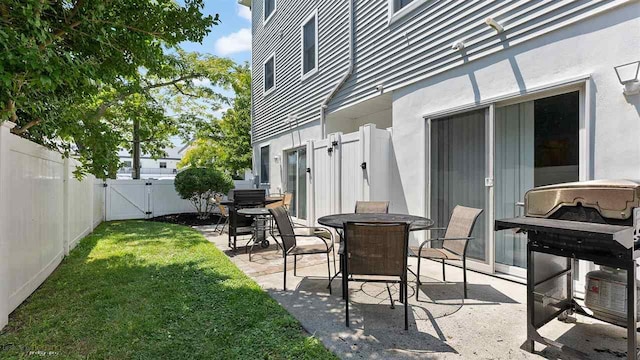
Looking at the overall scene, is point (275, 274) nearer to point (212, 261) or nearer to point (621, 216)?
point (212, 261)

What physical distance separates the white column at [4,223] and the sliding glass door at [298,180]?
19.1 feet

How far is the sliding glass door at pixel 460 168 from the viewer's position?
4.32m

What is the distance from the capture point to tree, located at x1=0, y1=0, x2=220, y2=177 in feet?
8.64

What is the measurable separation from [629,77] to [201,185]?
378 inches

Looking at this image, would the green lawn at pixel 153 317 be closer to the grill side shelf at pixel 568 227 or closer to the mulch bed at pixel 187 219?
the grill side shelf at pixel 568 227

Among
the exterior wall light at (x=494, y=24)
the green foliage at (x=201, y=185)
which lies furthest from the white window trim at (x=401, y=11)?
the green foliage at (x=201, y=185)

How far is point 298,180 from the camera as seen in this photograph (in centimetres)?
869

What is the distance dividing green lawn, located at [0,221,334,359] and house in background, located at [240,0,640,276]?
290 cm

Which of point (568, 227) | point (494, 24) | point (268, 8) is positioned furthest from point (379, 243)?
point (268, 8)

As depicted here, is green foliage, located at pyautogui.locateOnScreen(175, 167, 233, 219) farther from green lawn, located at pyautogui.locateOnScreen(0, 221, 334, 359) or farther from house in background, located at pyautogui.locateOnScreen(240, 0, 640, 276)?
green lawn, located at pyautogui.locateOnScreen(0, 221, 334, 359)

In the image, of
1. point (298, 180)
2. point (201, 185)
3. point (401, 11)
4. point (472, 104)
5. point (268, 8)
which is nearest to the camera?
point (472, 104)

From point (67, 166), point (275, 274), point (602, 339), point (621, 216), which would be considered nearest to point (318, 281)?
point (275, 274)

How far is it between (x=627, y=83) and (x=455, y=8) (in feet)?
7.95

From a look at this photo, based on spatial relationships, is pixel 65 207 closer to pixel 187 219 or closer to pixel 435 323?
pixel 187 219
